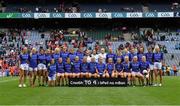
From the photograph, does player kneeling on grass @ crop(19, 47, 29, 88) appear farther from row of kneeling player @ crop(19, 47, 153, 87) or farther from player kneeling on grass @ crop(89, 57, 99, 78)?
player kneeling on grass @ crop(89, 57, 99, 78)

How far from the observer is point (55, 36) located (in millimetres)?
52469

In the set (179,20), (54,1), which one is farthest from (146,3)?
(54,1)

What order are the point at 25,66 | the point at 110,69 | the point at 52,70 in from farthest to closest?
the point at 110,69 → the point at 52,70 → the point at 25,66

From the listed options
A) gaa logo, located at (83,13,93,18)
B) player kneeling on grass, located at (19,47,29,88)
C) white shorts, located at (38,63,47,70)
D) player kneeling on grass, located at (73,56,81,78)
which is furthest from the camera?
gaa logo, located at (83,13,93,18)

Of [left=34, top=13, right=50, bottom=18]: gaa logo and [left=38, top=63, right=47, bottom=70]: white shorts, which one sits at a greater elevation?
[left=34, top=13, right=50, bottom=18]: gaa logo

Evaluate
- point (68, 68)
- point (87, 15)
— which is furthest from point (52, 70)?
point (87, 15)

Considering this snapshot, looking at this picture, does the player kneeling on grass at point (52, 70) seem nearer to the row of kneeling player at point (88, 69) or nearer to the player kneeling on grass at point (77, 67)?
the row of kneeling player at point (88, 69)

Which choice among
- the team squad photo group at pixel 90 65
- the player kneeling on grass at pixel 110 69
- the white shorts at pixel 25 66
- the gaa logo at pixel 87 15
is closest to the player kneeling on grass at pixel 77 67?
the team squad photo group at pixel 90 65

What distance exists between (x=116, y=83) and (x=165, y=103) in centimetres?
918

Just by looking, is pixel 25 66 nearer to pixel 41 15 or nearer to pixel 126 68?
pixel 126 68

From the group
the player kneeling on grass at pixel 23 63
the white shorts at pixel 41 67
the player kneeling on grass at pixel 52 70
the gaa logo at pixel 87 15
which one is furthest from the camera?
the gaa logo at pixel 87 15

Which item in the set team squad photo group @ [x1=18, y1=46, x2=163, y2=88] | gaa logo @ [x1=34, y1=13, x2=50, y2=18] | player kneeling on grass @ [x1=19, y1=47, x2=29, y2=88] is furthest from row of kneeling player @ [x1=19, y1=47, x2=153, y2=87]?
gaa logo @ [x1=34, y1=13, x2=50, y2=18]

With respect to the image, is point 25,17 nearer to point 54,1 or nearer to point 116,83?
point 54,1

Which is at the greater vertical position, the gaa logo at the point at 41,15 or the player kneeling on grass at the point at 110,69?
the gaa logo at the point at 41,15
